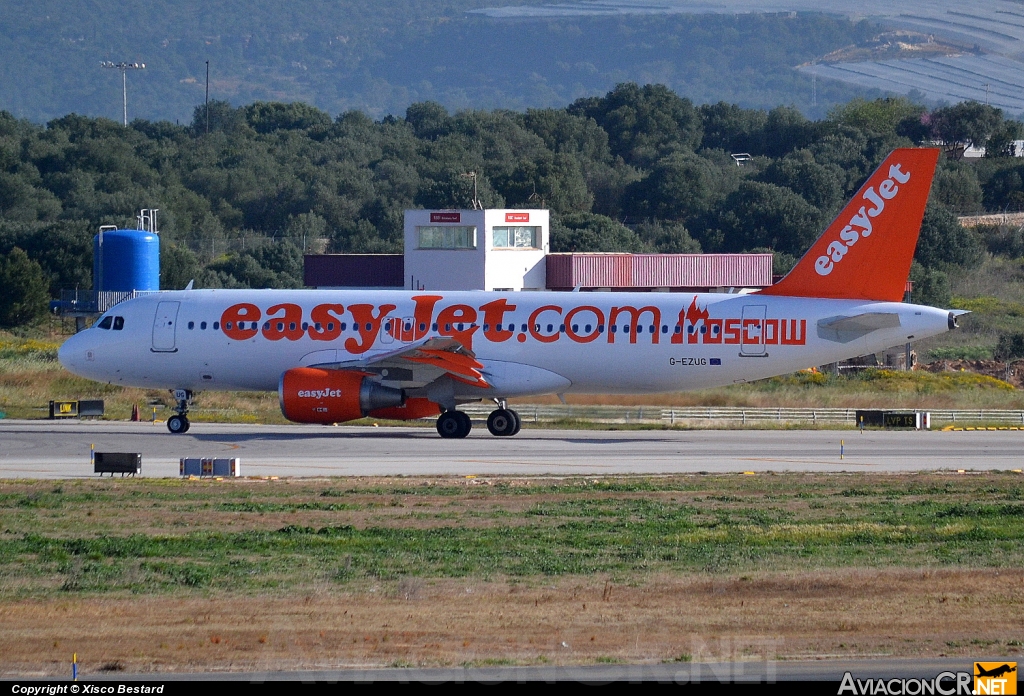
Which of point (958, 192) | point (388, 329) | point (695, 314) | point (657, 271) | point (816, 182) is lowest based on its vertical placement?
point (388, 329)

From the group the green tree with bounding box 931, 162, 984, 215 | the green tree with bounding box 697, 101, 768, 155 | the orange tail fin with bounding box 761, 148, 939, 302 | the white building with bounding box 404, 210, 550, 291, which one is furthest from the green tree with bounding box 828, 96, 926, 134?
the orange tail fin with bounding box 761, 148, 939, 302

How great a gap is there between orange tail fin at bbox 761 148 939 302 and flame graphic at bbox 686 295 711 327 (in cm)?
262

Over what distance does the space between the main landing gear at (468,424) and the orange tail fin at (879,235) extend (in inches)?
339

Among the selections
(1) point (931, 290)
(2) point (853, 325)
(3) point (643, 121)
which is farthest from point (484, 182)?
(2) point (853, 325)

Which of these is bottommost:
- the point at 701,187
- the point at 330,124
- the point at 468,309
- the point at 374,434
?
the point at 374,434

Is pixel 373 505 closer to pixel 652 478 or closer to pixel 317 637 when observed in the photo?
pixel 652 478

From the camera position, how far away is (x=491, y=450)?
3338 centimetres

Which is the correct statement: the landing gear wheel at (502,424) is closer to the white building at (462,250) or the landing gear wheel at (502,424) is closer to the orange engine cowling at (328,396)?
the orange engine cowling at (328,396)

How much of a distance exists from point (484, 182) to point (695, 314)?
66.3 m

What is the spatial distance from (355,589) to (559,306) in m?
20.5

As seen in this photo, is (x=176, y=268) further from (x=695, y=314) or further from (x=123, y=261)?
(x=695, y=314)

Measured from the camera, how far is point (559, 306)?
1426 inches

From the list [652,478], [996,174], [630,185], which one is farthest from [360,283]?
[996,174]

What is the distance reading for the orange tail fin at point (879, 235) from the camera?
1364 inches
